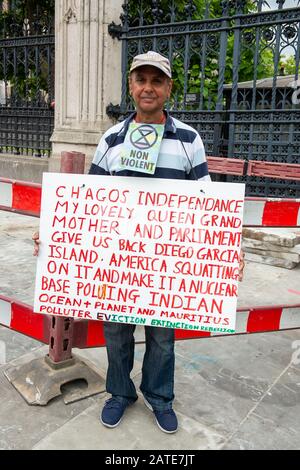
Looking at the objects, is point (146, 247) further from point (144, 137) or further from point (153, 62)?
point (153, 62)

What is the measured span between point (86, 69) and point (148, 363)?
611 cm

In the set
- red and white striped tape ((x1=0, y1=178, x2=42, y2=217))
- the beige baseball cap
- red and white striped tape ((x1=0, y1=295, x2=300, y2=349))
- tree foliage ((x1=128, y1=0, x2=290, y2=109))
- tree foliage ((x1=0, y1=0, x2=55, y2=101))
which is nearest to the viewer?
the beige baseball cap

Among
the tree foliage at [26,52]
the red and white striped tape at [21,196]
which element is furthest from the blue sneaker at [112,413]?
the tree foliage at [26,52]

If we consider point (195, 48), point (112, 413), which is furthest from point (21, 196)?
point (195, 48)

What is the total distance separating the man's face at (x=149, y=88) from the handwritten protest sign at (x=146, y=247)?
0.36 meters

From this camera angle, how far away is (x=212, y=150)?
22.6 ft

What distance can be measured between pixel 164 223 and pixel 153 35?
5628 millimetres

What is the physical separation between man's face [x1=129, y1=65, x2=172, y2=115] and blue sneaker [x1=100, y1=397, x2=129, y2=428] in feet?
5.23

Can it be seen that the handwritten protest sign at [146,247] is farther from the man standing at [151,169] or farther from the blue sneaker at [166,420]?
the blue sneaker at [166,420]

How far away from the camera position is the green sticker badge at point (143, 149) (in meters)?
2.13

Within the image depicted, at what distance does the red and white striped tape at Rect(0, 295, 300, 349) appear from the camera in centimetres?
264

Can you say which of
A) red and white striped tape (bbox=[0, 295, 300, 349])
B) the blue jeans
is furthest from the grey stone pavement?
red and white striped tape (bbox=[0, 295, 300, 349])

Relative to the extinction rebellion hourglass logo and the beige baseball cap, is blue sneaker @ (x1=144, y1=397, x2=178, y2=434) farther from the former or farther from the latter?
the beige baseball cap

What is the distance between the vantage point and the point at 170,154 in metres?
2.20
